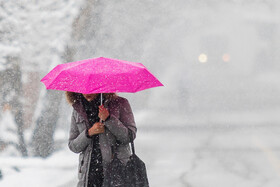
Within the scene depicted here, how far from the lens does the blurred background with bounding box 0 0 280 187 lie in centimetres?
760

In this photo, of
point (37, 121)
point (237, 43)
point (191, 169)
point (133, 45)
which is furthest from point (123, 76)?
point (237, 43)

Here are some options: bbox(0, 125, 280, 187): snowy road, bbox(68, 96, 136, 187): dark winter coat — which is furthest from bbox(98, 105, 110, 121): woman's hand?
bbox(0, 125, 280, 187): snowy road

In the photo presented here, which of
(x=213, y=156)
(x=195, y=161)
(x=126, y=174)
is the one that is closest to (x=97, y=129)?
(x=126, y=174)

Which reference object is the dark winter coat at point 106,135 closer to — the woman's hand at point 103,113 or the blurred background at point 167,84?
the woman's hand at point 103,113

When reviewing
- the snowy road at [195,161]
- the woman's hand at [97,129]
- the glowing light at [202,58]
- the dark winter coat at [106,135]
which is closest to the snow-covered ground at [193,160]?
the snowy road at [195,161]

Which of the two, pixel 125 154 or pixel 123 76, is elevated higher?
pixel 123 76

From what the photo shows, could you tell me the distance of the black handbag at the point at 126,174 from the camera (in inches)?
111

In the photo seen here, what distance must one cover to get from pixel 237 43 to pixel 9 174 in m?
12.2

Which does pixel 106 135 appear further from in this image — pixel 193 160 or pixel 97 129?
pixel 193 160

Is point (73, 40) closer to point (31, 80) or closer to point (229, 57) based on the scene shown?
point (31, 80)

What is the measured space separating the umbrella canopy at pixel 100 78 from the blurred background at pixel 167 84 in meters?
3.46

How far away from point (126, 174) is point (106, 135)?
0.31 metres

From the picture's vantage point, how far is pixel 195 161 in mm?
7930

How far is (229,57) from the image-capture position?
17.4 m
